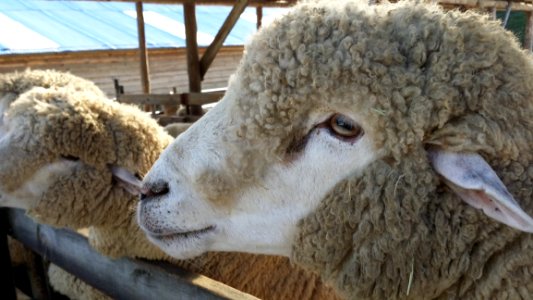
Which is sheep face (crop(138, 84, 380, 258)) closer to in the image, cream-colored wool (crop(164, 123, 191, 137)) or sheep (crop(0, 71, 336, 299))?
sheep (crop(0, 71, 336, 299))

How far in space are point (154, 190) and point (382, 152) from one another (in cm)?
77

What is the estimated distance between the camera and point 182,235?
1604 mm

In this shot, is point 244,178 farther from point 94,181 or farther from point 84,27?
point 84,27

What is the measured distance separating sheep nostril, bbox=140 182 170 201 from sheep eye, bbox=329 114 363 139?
23.9 inches

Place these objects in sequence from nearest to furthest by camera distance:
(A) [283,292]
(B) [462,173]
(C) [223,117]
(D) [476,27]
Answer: (B) [462,173] < (D) [476,27] < (C) [223,117] < (A) [283,292]

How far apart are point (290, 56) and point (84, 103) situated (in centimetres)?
157

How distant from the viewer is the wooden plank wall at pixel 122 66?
39.3 feet

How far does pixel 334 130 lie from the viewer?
4.41 ft

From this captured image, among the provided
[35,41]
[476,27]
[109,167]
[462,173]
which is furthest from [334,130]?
[35,41]

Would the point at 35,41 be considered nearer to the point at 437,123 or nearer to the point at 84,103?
the point at 84,103

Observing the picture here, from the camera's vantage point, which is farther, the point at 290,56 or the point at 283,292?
the point at 283,292

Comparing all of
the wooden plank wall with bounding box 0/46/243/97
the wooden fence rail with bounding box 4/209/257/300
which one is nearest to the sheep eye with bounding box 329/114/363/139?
the wooden fence rail with bounding box 4/209/257/300

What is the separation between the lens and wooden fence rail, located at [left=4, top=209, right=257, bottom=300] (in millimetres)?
1833

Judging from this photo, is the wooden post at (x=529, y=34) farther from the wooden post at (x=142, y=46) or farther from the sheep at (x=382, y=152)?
the sheep at (x=382, y=152)
